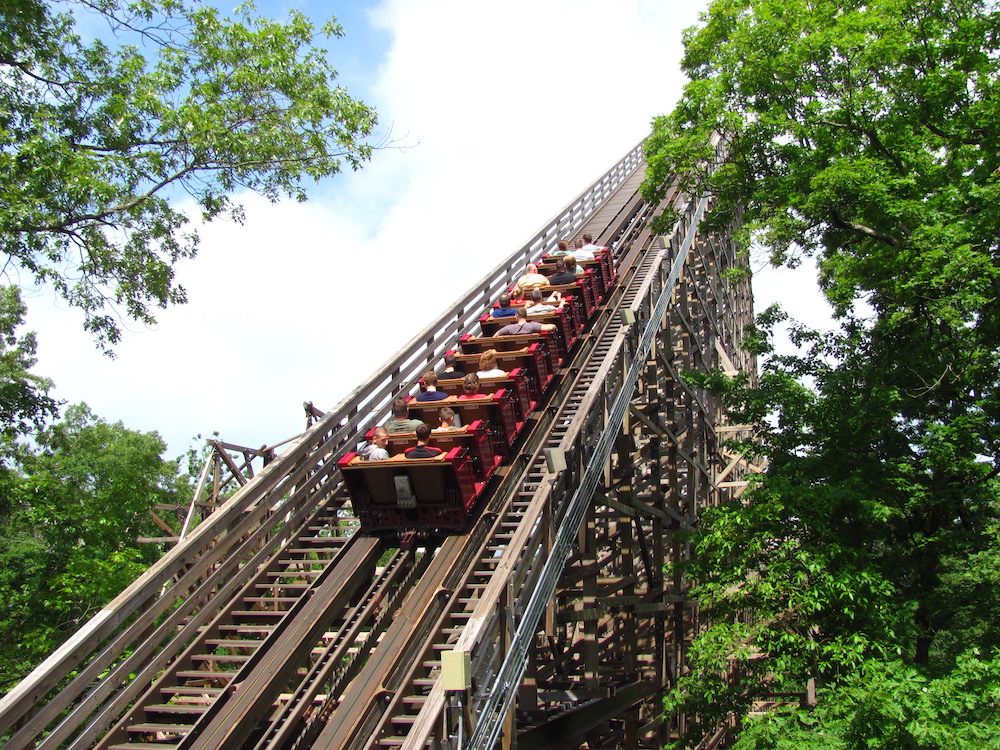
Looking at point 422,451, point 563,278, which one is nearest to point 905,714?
point 422,451

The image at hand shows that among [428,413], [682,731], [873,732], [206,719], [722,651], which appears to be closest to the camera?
[206,719]

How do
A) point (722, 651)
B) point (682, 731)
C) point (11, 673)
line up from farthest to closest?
point (11, 673)
point (682, 731)
point (722, 651)

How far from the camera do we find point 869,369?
489 inches

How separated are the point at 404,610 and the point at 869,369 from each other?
8.18 m

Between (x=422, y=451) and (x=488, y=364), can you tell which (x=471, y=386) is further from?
(x=422, y=451)

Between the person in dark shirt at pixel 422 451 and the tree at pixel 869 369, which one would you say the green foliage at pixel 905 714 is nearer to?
the tree at pixel 869 369

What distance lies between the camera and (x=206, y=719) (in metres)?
6.71

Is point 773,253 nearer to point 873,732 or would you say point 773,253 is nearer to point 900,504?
point 900,504

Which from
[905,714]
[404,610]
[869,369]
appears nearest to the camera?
[404,610]

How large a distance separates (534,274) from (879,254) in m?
5.73

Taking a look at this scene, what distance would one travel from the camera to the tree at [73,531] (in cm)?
1700

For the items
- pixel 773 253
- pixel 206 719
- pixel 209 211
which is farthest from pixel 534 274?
pixel 206 719

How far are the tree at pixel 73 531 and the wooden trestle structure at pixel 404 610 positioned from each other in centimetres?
567

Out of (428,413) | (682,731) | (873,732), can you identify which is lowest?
(682,731)
